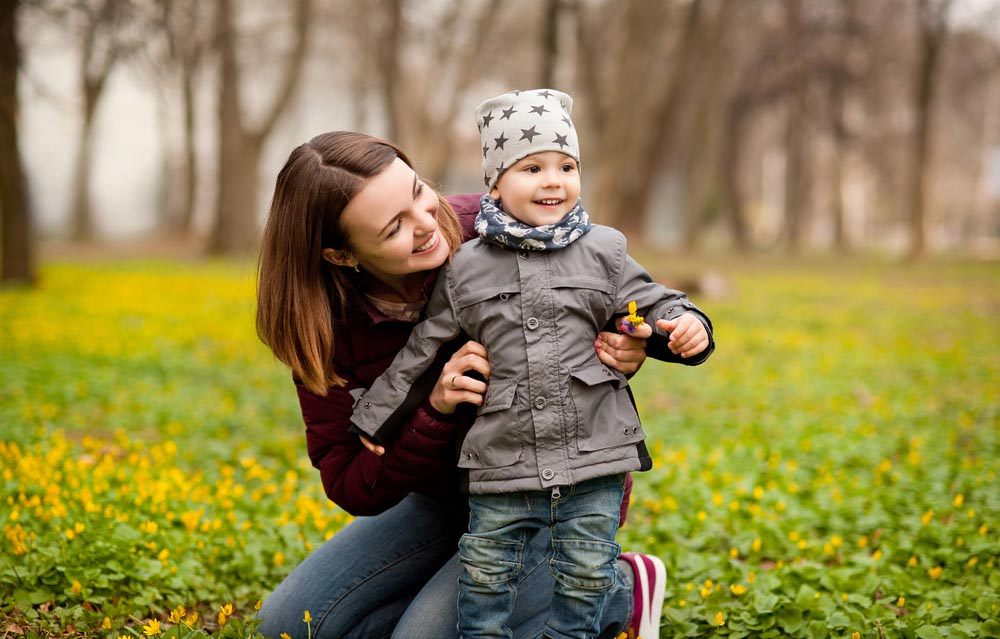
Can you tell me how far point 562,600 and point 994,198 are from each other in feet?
159

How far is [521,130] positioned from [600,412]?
2.68 feet

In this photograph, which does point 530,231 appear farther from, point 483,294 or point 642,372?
point 642,372

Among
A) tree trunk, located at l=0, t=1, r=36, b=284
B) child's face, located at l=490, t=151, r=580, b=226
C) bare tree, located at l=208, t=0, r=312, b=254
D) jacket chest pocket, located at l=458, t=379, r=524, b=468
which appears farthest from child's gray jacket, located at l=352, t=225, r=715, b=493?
bare tree, located at l=208, t=0, r=312, b=254

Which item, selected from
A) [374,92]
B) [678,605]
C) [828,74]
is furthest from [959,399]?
[374,92]

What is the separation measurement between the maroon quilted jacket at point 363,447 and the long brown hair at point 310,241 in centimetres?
10

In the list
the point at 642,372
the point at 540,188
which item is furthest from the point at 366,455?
the point at 642,372

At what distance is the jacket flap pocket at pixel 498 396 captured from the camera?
2.50 metres

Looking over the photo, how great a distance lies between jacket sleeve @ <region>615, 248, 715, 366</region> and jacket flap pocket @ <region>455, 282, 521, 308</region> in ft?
1.01

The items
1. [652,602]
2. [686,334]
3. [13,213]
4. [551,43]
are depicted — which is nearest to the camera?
[686,334]

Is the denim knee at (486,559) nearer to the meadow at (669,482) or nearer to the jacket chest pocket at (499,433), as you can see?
the jacket chest pocket at (499,433)

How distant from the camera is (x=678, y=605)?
339 centimetres

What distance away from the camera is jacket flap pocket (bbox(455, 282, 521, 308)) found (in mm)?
2549

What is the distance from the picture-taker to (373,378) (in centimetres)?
288

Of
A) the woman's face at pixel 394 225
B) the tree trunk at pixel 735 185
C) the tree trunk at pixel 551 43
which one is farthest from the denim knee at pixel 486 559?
the tree trunk at pixel 735 185
